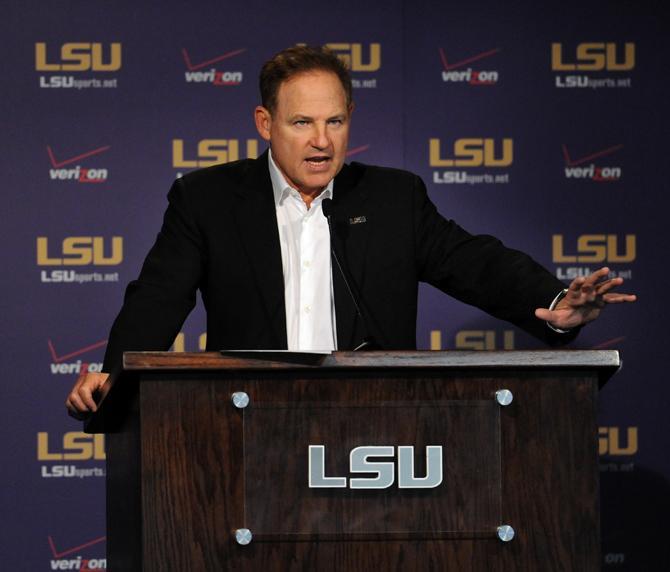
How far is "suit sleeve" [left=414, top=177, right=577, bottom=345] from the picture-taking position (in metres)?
2.47

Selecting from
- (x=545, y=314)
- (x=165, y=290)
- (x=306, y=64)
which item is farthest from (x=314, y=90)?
(x=545, y=314)

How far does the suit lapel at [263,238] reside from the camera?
269cm

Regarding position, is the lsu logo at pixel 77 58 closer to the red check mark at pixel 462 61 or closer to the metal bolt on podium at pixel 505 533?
the red check mark at pixel 462 61

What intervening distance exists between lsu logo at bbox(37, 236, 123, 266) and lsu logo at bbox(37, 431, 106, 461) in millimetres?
677

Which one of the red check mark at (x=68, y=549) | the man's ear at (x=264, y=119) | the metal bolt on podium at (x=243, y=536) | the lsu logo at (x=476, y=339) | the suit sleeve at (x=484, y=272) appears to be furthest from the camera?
the lsu logo at (x=476, y=339)

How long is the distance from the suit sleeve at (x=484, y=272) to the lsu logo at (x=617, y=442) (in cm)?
204

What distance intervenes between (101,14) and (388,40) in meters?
1.17

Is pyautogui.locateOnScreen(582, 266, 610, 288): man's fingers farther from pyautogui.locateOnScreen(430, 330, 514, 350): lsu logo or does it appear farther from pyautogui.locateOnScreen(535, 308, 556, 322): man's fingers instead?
pyautogui.locateOnScreen(430, 330, 514, 350): lsu logo

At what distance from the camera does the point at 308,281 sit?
8.94 feet

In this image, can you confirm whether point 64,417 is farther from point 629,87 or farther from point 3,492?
point 629,87

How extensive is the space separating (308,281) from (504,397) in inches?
39.1

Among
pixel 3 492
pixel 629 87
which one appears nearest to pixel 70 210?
pixel 3 492

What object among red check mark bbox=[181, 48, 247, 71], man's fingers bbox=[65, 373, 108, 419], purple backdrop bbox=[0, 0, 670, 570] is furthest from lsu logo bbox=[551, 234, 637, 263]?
man's fingers bbox=[65, 373, 108, 419]

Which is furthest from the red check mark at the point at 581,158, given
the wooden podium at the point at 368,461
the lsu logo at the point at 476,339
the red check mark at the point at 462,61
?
the wooden podium at the point at 368,461
